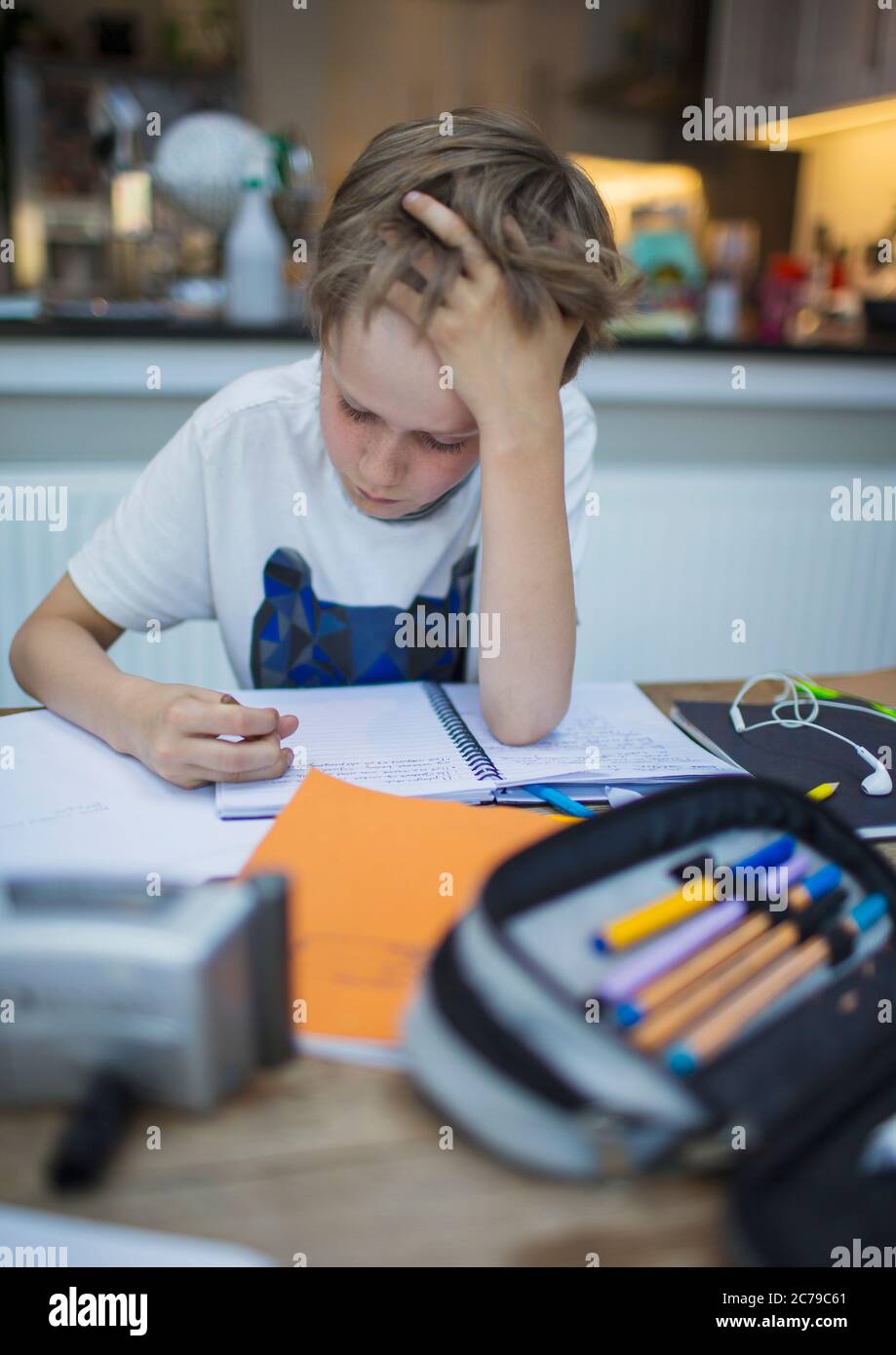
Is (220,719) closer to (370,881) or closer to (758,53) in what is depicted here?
(370,881)

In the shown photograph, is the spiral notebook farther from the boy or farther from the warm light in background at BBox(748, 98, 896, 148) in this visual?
the warm light in background at BBox(748, 98, 896, 148)

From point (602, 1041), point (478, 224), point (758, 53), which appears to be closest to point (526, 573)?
point (478, 224)

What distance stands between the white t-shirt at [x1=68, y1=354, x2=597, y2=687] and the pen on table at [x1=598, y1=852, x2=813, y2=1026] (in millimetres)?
559

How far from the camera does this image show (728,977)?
367 mm

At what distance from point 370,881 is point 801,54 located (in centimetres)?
329

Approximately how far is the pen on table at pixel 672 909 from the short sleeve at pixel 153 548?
2.05 ft

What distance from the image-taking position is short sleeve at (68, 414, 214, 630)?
0.88 meters

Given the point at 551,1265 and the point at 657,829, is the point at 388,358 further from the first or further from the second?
the point at 551,1265

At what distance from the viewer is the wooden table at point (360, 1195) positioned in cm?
30

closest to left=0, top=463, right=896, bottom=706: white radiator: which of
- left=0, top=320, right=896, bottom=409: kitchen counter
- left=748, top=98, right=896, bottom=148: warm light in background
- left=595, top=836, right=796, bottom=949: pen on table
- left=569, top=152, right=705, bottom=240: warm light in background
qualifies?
left=0, top=320, right=896, bottom=409: kitchen counter

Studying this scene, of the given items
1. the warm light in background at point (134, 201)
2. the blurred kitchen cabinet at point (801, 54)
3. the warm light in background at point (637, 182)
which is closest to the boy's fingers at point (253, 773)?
the warm light in background at point (134, 201)
